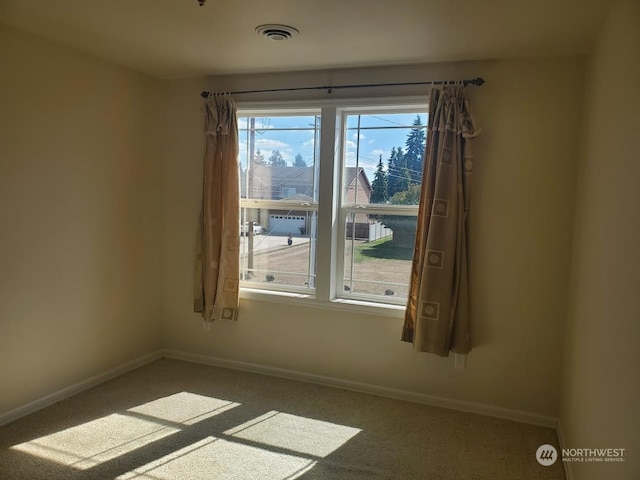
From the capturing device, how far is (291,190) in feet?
11.6

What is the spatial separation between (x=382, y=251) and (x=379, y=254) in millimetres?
31

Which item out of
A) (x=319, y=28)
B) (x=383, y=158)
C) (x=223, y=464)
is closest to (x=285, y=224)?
(x=383, y=158)

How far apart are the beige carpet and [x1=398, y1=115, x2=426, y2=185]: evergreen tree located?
157cm

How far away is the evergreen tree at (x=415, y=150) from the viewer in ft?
10.4

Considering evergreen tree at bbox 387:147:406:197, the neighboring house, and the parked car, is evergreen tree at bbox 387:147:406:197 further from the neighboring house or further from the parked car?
the parked car

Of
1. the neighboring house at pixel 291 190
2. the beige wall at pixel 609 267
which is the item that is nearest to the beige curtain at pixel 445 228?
the neighboring house at pixel 291 190

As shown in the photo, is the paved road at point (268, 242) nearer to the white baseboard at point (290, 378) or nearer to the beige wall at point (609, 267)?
the white baseboard at point (290, 378)

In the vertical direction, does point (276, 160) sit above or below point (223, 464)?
above

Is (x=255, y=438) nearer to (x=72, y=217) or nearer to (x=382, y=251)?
(x=382, y=251)

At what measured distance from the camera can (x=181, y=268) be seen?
378 centimetres

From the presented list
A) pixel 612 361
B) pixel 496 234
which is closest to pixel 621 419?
pixel 612 361

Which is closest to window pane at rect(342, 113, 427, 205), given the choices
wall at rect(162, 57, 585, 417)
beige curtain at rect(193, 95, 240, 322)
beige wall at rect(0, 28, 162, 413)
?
wall at rect(162, 57, 585, 417)

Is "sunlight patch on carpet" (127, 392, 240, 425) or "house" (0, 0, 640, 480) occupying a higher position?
"house" (0, 0, 640, 480)

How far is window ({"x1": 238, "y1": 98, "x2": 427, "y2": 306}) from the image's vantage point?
10.6ft
